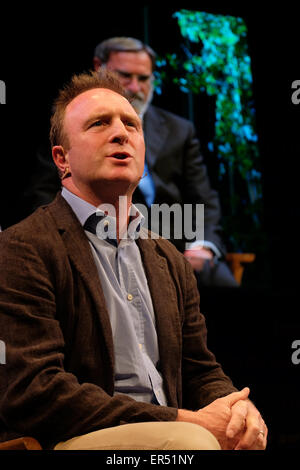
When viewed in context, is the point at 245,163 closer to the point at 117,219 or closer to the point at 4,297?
the point at 117,219

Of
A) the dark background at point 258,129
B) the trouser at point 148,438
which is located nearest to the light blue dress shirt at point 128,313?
the trouser at point 148,438

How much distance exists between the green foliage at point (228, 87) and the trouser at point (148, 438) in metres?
2.28

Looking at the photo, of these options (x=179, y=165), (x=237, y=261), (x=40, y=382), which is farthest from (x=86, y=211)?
(x=237, y=261)

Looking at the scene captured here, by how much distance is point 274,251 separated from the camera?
3596 millimetres

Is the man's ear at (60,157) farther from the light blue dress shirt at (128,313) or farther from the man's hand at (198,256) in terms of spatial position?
the man's hand at (198,256)

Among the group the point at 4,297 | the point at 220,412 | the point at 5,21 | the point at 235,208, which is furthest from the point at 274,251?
the point at 4,297

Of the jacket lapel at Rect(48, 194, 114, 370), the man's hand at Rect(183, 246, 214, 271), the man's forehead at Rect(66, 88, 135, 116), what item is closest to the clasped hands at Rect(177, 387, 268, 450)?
the jacket lapel at Rect(48, 194, 114, 370)

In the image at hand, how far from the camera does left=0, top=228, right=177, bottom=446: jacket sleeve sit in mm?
1332

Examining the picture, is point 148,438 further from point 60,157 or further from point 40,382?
point 60,157

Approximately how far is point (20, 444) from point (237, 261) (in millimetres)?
2277

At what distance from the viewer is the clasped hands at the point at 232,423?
1.45 m

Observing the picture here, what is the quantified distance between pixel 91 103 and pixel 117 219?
0.35 m

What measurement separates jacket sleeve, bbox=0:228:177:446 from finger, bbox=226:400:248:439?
0.15 meters

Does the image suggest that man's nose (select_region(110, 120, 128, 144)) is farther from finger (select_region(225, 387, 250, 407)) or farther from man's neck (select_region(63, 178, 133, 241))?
finger (select_region(225, 387, 250, 407))
